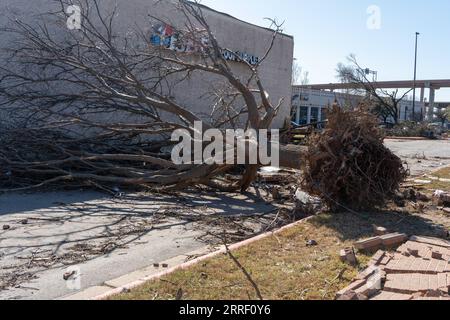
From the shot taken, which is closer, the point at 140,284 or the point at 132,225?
the point at 140,284

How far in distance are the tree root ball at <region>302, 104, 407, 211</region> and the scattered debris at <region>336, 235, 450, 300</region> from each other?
6.23 ft

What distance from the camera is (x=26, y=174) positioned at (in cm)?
948

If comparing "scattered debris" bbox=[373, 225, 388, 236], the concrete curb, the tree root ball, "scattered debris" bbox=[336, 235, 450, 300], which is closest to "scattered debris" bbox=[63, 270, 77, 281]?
the concrete curb

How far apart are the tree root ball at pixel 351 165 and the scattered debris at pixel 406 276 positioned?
6.23 ft

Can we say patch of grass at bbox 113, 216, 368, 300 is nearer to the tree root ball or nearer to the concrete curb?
the concrete curb

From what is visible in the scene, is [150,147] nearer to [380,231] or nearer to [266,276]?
[380,231]

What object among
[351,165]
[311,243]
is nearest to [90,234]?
[311,243]

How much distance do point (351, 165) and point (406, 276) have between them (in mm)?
3068

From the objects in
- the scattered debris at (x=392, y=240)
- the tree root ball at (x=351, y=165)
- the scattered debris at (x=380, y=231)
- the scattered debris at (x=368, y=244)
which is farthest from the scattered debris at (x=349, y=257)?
the tree root ball at (x=351, y=165)

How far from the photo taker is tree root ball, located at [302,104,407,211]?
721 cm

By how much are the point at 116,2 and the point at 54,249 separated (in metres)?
11.5

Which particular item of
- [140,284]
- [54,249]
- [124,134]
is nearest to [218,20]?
[124,134]

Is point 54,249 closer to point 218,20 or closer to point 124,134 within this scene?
point 124,134

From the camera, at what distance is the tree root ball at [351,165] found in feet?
23.7
